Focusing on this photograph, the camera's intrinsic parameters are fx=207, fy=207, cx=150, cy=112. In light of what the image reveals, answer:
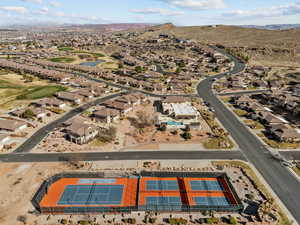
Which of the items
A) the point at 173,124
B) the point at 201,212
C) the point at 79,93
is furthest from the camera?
the point at 79,93

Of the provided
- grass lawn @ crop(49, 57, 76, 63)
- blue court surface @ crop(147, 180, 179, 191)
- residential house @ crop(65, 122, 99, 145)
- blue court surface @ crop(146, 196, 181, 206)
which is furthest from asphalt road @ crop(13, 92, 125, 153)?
grass lawn @ crop(49, 57, 76, 63)

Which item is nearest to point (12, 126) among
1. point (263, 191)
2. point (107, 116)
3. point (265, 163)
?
point (107, 116)

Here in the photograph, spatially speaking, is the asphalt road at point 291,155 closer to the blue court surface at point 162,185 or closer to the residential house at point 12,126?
the blue court surface at point 162,185

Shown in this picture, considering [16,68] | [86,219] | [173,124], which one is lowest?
[86,219]

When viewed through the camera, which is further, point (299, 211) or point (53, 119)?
point (53, 119)

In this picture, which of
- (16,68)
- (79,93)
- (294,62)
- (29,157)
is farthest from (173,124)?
(294,62)

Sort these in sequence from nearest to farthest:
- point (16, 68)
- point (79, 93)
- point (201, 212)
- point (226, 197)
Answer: point (201, 212), point (226, 197), point (79, 93), point (16, 68)

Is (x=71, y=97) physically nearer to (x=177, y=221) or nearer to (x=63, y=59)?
(x=177, y=221)

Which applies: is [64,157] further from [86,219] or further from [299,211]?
[299,211]
